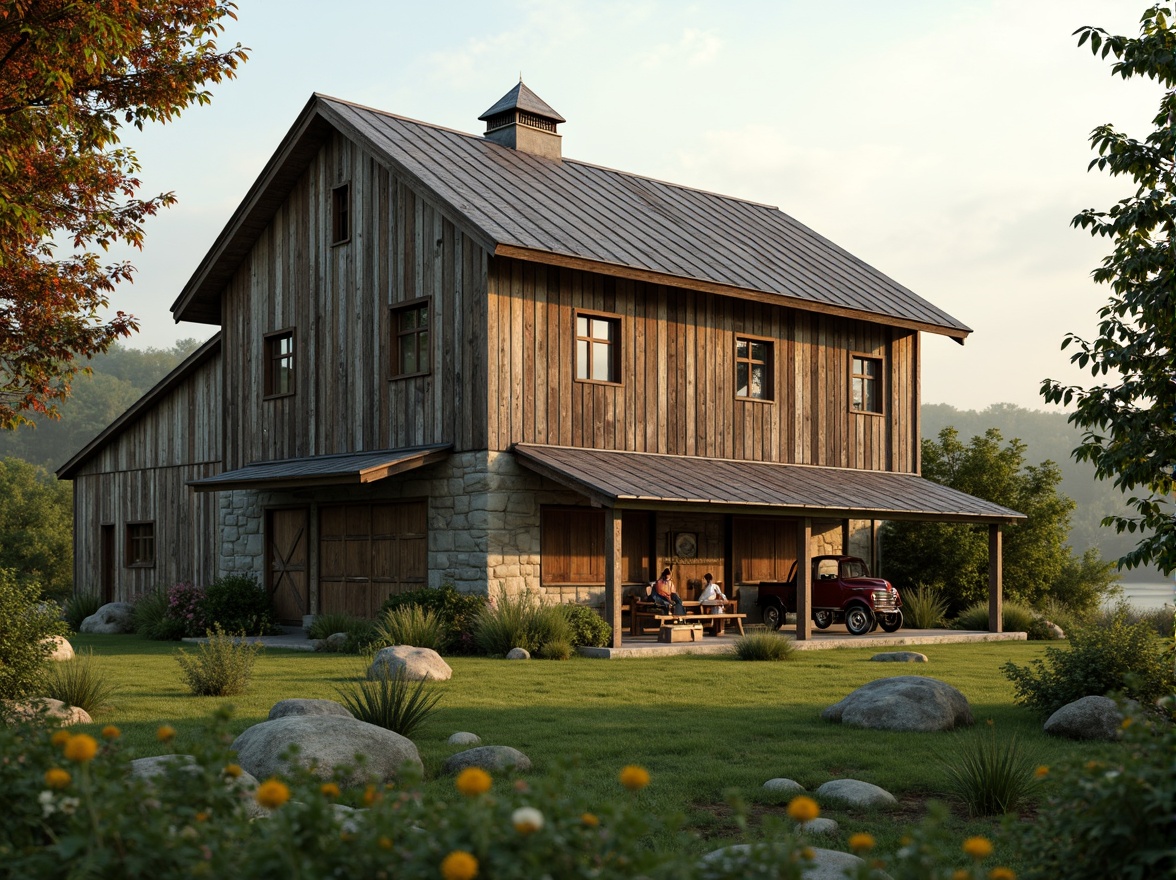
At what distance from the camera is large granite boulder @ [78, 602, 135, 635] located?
26812mm

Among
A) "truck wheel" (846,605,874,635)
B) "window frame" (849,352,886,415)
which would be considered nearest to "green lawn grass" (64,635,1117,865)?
"truck wheel" (846,605,874,635)

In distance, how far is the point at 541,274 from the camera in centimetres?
2191

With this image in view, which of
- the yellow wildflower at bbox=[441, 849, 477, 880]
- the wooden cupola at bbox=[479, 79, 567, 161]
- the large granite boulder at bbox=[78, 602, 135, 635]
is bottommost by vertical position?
the large granite boulder at bbox=[78, 602, 135, 635]

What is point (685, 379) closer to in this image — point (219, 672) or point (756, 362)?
point (756, 362)

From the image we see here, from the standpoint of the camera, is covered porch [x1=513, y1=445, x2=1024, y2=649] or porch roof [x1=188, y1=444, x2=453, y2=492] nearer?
covered porch [x1=513, y1=445, x2=1024, y2=649]

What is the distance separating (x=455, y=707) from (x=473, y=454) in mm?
8522

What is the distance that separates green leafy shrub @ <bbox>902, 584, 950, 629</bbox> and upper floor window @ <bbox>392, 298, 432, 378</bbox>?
11773mm

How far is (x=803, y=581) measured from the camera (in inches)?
874

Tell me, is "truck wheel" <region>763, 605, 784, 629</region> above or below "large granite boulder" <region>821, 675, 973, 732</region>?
below

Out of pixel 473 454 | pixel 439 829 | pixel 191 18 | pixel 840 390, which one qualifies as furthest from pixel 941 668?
pixel 439 829

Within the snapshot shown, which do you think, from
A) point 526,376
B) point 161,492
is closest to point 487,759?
point 526,376

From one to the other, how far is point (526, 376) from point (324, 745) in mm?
13515

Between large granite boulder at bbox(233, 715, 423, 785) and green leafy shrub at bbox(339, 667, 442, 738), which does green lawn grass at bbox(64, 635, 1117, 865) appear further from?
large granite boulder at bbox(233, 715, 423, 785)

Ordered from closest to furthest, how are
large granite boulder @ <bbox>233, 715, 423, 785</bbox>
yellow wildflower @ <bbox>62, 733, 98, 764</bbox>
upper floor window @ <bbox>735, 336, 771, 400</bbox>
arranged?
1. yellow wildflower @ <bbox>62, 733, 98, 764</bbox>
2. large granite boulder @ <bbox>233, 715, 423, 785</bbox>
3. upper floor window @ <bbox>735, 336, 771, 400</bbox>
